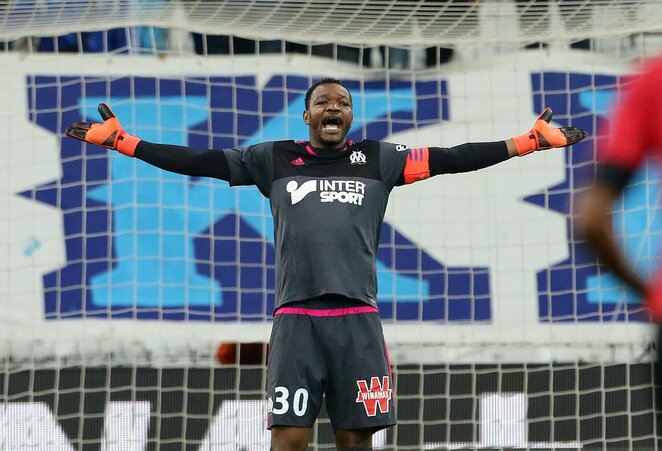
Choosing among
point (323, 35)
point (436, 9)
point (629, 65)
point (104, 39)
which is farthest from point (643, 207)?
point (104, 39)

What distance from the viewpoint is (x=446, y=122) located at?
6.91 metres

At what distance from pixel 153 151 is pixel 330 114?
2.18 ft

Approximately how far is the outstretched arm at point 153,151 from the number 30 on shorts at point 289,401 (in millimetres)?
845

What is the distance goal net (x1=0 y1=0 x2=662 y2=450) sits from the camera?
6.26 metres

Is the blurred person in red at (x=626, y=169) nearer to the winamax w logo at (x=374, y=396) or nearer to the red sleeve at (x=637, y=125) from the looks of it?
the red sleeve at (x=637, y=125)

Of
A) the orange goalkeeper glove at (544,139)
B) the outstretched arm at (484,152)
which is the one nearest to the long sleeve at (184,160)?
the outstretched arm at (484,152)

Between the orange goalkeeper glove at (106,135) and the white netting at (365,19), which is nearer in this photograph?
the orange goalkeeper glove at (106,135)

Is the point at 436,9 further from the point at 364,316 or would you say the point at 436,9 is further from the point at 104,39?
the point at 364,316

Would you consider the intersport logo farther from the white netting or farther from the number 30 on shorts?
the white netting

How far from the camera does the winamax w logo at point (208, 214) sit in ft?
21.5

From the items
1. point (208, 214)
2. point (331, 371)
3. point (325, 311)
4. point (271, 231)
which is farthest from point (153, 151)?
point (271, 231)

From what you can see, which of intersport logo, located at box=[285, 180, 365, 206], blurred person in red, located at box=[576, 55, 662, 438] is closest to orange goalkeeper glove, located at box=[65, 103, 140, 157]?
intersport logo, located at box=[285, 180, 365, 206]

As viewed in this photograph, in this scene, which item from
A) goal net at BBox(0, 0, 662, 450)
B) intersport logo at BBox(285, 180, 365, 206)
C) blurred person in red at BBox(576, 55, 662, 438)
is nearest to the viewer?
blurred person in red at BBox(576, 55, 662, 438)

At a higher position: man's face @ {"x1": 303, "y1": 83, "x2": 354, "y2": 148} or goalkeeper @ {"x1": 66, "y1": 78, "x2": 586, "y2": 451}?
man's face @ {"x1": 303, "y1": 83, "x2": 354, "y2": 148}
